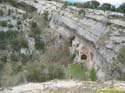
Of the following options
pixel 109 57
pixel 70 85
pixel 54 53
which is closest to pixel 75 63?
pixel 54 53

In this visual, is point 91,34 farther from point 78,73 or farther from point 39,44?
point 78,73

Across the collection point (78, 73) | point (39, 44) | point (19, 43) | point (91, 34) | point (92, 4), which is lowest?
point (39, 44)

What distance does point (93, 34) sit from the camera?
4531 cm

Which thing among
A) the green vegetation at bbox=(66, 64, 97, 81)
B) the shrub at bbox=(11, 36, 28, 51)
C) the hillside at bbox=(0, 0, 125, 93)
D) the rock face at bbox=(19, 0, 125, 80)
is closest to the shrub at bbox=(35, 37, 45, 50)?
the hillside at bbox=(0, 0, 125, 93)

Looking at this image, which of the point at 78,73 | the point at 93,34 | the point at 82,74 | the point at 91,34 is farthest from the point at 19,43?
the point at 82,74

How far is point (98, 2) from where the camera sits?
68.6 meters

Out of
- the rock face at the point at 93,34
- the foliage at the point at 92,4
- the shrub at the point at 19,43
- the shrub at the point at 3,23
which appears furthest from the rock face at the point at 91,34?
the foliage at the point at 92,4

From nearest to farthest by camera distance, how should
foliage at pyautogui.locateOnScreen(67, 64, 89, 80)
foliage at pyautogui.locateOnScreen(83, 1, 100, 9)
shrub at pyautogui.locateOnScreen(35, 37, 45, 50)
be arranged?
foliage at pyautogui.locateOnScreen(67, 64, 89, 80)
shrub at pyautogui.locateOnScreen(35, 37, 45, 50)
foliage at pyautogui.locateOnScreen(83, 1, 100, 9)

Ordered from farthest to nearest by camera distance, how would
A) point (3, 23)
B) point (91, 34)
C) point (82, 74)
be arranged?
point (3, 23)
point (91, 34)
point (82, 74)

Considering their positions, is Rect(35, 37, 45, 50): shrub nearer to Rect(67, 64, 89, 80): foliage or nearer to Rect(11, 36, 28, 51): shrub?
Rect(11, 36, 28, 51): shrub

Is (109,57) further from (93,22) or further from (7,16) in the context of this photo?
(7,16)

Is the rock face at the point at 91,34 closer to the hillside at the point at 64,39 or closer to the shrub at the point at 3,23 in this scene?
the hillside at the point at 64,39

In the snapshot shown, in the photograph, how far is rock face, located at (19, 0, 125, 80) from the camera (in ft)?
123

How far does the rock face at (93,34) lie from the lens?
37406 millimetres
